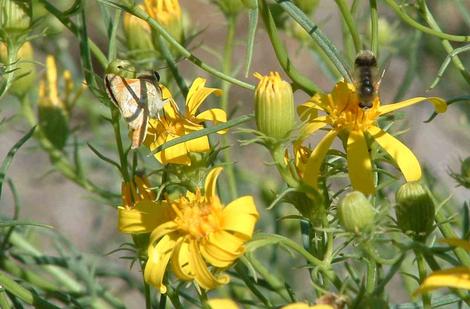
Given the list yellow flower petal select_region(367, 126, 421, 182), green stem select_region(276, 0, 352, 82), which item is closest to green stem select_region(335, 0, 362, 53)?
green stem select_region(276, 0, 352, 82)

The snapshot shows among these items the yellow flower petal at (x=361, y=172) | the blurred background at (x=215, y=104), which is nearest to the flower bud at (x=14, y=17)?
the blurred background at (x=215, y=104)

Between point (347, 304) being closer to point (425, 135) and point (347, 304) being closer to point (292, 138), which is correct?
point (292, 138)

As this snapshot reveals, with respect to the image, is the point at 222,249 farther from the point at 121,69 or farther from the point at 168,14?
the point at 168,14

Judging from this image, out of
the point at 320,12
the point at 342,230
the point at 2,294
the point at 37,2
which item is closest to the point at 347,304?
the point at 342,230

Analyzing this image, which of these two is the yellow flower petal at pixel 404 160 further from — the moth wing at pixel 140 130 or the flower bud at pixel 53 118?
the flower bud at pixel 53 118

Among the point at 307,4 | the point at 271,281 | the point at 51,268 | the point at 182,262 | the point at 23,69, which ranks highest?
the point at 307,4

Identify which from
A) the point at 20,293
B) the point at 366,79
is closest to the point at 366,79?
the point at 366,79
